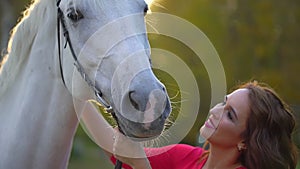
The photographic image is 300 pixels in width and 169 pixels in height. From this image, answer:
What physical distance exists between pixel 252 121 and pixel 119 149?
658 mm

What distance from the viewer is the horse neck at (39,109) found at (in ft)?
8.47

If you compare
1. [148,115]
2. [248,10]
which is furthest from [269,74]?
[148,115]

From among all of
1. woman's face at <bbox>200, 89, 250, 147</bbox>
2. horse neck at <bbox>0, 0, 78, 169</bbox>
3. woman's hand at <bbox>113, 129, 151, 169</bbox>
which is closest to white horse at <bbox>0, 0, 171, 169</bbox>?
horse neck at <bbox>0, 0, 78, 169</bbox>

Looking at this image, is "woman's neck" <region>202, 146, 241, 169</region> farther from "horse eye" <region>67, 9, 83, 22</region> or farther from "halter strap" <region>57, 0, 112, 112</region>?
"horse eye" <region>67, 9, 83, 22</region>

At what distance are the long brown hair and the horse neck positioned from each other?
80 centimetres

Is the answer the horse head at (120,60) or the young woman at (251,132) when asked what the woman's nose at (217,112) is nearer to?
the young woman at (251,132)

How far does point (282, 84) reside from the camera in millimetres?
11656

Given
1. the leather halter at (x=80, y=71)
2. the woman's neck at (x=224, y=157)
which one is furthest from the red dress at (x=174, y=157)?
the leather halter at (x=80, y=71)

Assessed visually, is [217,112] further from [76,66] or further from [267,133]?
[76,66]

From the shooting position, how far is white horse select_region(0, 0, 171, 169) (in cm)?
219

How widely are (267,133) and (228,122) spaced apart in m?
0.19

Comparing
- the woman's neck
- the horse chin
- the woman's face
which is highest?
the horse chin

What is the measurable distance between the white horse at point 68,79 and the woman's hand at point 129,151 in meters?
0.14

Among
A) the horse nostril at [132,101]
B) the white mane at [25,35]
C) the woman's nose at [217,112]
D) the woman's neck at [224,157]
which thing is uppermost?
the white mane at [25,35]
